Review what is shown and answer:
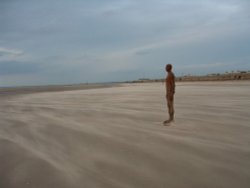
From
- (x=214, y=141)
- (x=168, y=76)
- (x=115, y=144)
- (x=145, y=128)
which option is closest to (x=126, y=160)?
(x=115, y=144)

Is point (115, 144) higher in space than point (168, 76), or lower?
lower

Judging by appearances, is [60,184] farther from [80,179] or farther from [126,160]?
[126,160]

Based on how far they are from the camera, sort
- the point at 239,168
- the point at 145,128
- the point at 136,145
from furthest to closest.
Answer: the point at 145,128, the point at 136,145, the point at 239,168

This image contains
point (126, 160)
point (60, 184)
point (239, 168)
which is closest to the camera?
point (60, 184)

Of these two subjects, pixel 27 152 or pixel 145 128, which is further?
pixel 145 128

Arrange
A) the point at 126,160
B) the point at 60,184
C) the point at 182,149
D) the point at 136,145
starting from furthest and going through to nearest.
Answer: the point at 136,145 < the point at 182,149 < the point at 126,160 < the point at 60,184

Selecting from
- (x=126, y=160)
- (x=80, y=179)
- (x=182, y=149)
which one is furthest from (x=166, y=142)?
(x=80, y=179)

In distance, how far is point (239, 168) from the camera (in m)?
3.94

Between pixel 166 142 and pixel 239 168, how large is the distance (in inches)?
75.0

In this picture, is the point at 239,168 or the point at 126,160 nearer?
the point at 239,168

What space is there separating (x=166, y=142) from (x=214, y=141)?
1.02 m

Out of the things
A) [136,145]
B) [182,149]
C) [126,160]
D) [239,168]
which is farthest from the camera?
[136,145]

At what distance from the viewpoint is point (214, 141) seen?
5574 mm

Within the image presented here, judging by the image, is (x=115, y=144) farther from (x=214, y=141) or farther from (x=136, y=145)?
(x=214, y=141)
